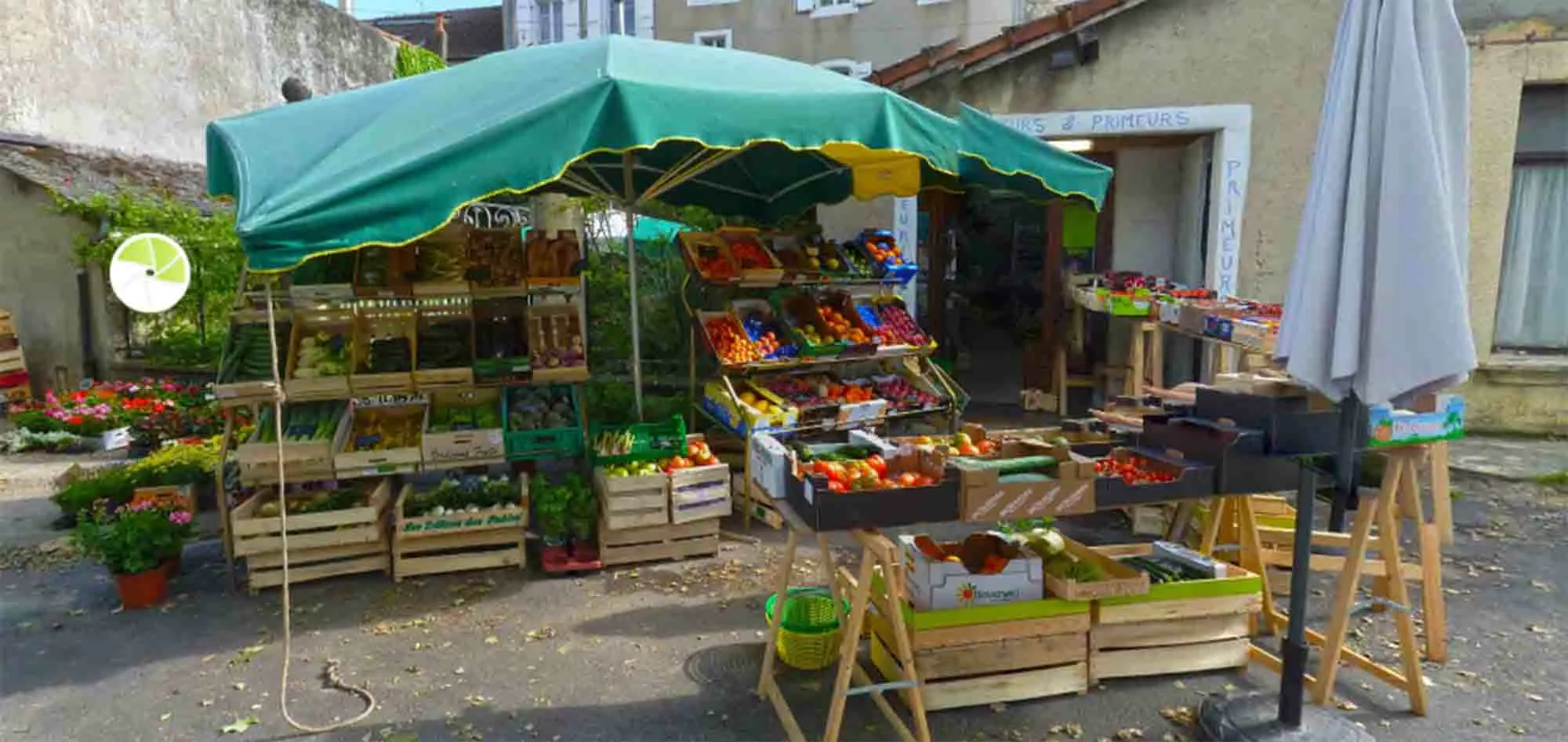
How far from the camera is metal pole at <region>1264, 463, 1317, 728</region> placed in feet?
11.4

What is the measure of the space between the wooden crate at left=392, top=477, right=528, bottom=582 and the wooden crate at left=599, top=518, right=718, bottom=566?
0.50 m

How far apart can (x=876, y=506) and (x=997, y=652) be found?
1.02m

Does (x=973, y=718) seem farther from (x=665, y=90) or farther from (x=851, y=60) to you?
(x=851, y=60)

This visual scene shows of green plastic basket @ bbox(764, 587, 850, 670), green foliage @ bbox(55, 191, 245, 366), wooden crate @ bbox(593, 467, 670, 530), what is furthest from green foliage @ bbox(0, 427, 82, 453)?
green plastic basket @ bbox(764, 587, 850, 670)

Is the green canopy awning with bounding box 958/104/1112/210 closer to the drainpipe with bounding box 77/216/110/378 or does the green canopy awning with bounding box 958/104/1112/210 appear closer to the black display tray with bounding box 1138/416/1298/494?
the black display tray with bounding box 1138/416/1298/494

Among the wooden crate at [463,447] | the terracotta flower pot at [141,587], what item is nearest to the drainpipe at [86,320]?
the terracotta flower pot at [141,587]

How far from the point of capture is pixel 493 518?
17.5 feet

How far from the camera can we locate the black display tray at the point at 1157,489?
11.5 feet

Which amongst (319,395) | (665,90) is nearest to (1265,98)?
(665,90)

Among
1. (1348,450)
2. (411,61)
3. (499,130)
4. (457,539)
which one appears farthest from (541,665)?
(411,61)

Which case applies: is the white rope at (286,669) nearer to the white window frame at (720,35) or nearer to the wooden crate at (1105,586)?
the wooden crate at (1105,586)

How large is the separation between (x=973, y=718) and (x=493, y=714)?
2033 mm

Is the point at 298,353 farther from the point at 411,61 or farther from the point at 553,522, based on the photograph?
the point at 411,61

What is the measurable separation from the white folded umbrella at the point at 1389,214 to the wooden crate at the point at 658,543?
11.5 ft
